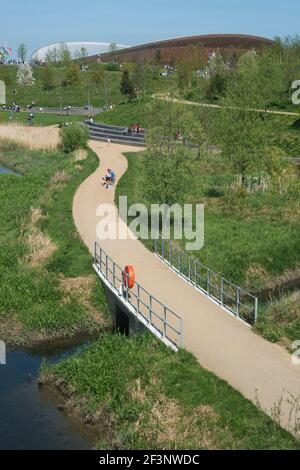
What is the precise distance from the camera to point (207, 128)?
47.0m

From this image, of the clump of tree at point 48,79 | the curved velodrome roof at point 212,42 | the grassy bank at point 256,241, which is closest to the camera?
the grassy bank at point 256,241

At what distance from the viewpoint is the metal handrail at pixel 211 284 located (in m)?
19.4

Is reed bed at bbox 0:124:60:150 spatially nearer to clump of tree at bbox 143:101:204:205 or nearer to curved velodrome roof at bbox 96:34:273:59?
clump of tree at bbox 143:101:204:205

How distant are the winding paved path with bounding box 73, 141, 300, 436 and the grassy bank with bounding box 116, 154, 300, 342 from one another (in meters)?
0.89

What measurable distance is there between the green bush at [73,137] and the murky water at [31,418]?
32138 millimetres

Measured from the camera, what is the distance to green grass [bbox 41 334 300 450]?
517 inches

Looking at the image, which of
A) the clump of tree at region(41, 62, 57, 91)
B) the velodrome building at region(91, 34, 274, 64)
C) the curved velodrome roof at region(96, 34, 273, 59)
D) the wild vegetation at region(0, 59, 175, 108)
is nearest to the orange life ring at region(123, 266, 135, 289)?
the wild vegetation at region(0, 59, 175, 108)

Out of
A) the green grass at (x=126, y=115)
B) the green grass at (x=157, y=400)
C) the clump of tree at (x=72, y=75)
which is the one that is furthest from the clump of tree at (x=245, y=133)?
the clump of tree at (x=72, y=75)

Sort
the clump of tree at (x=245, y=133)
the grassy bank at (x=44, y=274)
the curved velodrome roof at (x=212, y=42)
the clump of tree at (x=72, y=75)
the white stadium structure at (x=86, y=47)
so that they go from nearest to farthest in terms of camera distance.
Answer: the grassy bank at (x=44, y=274) < the clump of tree at (x=245, y=133) < the clump of tree at (x=72, y=75) < the curved velodrome roof at (x=212, y=42) < the white stadium structure at (x=86, y=47)

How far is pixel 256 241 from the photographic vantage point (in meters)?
26.8

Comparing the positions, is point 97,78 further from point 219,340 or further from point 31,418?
point 31,418

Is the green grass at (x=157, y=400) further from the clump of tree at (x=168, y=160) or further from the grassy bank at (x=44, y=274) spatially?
the clump of tree at (x=168, y=160)
